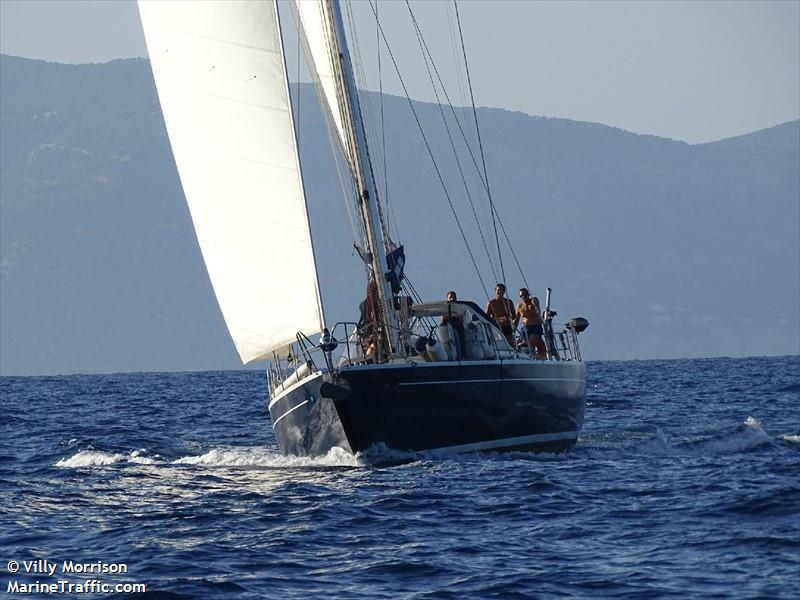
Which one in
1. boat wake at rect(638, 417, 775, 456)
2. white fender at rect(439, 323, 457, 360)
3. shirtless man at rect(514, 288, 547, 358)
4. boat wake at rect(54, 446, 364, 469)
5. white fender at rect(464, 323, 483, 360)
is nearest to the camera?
boat wake at rect(54, 446, 364, 469)

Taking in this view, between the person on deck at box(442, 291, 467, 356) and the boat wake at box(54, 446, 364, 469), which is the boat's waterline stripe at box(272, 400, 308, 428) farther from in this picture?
the person on deck at box(442, 291, 467, 356)

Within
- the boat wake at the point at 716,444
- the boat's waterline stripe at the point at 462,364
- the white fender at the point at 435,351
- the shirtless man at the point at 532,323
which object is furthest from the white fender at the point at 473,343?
the boat wake at the point at 716,444

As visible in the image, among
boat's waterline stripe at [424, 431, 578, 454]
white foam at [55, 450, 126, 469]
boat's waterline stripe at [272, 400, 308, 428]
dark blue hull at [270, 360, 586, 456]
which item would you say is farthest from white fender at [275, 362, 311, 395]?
white foam at [55, 450, 126, 469]

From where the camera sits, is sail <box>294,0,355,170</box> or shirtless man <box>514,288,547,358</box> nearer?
sail <box>294,0,355,170</box>

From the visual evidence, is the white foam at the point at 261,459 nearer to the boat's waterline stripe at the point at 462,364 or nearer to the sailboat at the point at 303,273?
the sailboat at the point at 303,273

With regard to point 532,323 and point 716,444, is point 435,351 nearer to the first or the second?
point 532,323

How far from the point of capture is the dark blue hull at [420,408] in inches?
781

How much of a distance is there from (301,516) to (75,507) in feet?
9.73

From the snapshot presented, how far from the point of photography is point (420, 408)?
20.1m

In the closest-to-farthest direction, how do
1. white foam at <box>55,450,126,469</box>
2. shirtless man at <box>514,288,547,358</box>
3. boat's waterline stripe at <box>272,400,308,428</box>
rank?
1. boat's waterline stripe at <box>272,400,308,428</box>
2. white foam at <box>55,450,126,469</box>
3. shirtless man at <box>514,288,547,358</box>

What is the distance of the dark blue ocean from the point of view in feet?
41.6

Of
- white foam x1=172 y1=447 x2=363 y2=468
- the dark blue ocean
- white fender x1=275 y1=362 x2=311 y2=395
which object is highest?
white fender x1=275 y1=362 x2=311 y2=395

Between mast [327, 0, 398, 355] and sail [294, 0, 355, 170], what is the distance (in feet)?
0.31

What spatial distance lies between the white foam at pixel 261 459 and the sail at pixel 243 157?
158 cm
